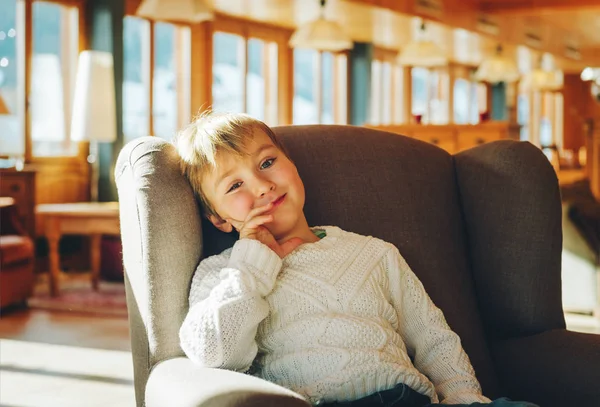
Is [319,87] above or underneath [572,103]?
underneath

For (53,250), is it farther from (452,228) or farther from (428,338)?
(428,338)

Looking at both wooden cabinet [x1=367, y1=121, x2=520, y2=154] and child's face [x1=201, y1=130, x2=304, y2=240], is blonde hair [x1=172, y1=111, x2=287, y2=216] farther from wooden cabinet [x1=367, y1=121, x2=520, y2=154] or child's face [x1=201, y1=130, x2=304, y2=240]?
wooden cabinet [x1=367, y1=121, x2=520, y2=154]

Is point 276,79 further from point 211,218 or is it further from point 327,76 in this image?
point 211,218

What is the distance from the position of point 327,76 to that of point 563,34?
524 cm

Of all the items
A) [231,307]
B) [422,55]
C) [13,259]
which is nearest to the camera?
[231,307]

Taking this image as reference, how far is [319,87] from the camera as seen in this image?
10.4 metres

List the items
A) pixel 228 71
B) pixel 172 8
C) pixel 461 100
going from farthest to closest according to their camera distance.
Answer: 1. pixel 461 100
2. pixel 228 71
3. pixel 172 8

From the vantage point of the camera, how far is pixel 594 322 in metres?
4.73

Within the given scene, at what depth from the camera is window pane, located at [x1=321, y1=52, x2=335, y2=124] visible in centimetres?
1052

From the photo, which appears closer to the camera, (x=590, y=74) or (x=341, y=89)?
(x=590, y=74)

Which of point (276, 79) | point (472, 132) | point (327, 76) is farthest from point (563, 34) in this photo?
point (472, 132)

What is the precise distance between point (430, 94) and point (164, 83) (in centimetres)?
647

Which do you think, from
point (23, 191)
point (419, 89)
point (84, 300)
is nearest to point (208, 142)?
point (84, 300)

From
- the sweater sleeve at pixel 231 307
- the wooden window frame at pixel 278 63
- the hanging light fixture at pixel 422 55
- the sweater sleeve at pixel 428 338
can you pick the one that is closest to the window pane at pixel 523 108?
the wooden window frame at pixel 278 63
